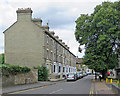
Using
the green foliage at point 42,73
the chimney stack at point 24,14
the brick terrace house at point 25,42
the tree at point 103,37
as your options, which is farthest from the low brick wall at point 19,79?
the chimney stack at point 24,14

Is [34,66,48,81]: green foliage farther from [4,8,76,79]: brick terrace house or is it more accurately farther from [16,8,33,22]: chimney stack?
[16,8,33,22]: chimney stack

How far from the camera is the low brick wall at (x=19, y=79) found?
22.2 meters

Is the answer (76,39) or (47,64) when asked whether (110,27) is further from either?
(47,64)

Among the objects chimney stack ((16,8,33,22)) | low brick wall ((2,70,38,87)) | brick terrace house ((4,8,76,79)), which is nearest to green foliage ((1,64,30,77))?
low brick wall ((2,70,38,87))

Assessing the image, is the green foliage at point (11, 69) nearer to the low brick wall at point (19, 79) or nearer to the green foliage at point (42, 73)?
the low brick wall at point (19, 79)

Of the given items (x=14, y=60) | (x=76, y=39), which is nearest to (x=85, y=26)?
(x=76, y=39)

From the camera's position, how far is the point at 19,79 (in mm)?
25953

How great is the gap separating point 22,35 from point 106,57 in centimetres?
1743

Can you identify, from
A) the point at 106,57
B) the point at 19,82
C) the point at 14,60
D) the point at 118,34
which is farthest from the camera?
the point at 14,60

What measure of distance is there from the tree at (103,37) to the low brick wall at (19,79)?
437 inches

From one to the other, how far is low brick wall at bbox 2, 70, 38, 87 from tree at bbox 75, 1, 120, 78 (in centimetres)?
1111

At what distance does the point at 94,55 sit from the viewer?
34.9m

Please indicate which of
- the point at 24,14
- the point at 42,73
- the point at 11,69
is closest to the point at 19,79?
the point at 11,69

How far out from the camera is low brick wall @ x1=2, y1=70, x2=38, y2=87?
22156 millimetres
